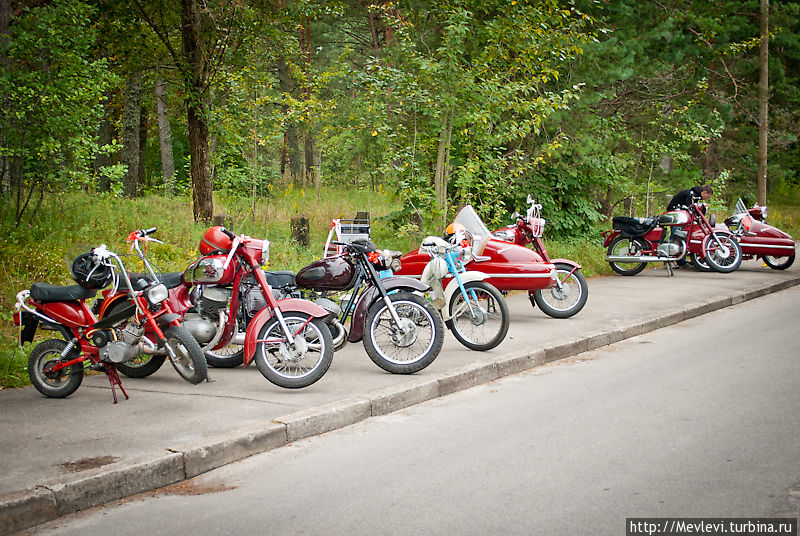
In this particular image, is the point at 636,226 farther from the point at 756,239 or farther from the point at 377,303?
the point at 377,303

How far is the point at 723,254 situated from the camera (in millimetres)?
16109

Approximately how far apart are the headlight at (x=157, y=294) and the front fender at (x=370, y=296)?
5.76 feet

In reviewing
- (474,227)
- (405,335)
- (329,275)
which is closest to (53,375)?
(329,275)

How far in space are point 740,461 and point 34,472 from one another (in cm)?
436

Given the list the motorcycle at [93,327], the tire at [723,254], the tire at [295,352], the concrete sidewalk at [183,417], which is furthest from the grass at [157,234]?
the tire at [295,352]

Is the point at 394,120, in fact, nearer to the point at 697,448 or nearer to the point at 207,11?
the point at 207,11

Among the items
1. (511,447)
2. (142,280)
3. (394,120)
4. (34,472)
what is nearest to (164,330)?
(142,280)

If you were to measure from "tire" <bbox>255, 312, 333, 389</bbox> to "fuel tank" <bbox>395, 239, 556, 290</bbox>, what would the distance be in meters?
3.28

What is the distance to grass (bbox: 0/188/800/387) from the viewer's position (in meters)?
9.97

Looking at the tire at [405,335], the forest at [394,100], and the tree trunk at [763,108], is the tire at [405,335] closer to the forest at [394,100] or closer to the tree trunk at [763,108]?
the forest at [394,100]

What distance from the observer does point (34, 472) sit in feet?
15.6

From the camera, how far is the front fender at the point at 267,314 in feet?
22.4

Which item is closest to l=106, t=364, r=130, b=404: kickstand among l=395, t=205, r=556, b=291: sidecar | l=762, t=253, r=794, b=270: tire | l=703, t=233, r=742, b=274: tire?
l=395, t=205, r=556, b=291: sidecar

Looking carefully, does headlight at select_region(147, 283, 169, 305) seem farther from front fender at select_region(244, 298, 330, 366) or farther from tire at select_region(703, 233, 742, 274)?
tire at select_region(703, 233, 742, 274)
